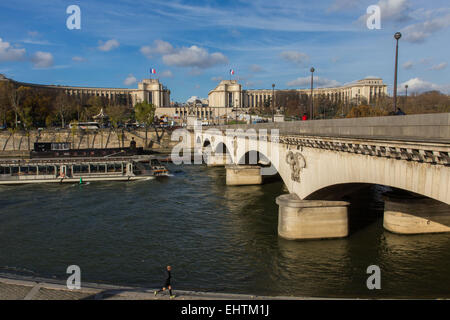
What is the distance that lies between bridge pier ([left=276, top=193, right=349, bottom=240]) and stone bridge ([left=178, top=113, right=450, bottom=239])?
6 centimetres

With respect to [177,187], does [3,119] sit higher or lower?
higher

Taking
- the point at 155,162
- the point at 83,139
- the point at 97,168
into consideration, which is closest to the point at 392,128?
the point at 97,168

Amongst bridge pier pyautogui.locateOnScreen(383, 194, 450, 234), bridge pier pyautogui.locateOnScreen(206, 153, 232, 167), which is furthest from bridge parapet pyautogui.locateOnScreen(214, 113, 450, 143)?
bridge pier pyautogui.locateOnScreen(206, 153, 232, 167)

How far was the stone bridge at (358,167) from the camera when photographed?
1184 cm

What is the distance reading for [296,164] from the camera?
23.6 metres

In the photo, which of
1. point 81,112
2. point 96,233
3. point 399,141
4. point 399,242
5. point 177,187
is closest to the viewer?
point 399,141

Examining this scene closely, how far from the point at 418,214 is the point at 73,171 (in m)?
44.8

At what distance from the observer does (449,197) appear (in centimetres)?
1129

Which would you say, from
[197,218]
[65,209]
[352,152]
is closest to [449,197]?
[352,152]

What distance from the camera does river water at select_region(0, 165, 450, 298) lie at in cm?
1725

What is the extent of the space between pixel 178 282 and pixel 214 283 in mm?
1701

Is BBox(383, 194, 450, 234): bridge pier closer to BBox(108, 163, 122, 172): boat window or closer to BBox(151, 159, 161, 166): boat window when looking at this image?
BBox(108, 163, 122, 172): boat window

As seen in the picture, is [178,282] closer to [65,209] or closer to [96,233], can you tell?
[96,233]
